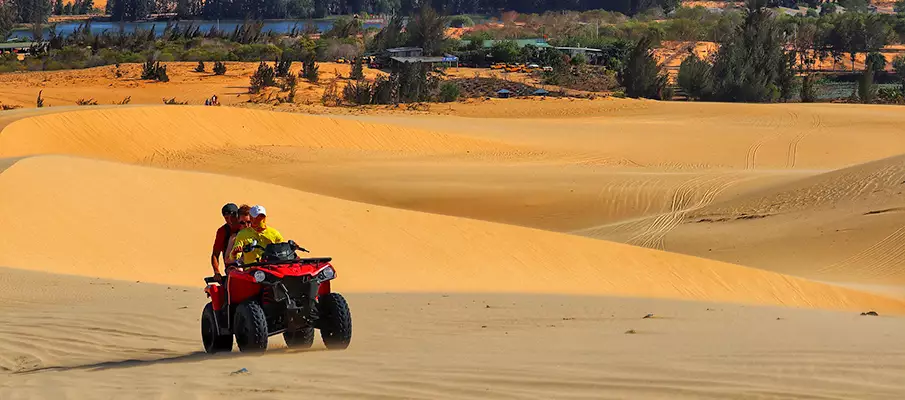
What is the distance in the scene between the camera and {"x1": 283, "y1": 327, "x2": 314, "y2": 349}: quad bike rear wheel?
9219 millimetres

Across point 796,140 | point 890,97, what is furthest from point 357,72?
point 890,97

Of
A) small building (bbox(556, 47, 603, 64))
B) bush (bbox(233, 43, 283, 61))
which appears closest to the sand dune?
bush (bbox(233, 43, 283, 61))

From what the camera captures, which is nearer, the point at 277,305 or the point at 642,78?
the point at 277,305

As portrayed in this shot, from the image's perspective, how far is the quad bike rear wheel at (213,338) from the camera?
9.12 meters

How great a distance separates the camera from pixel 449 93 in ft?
172

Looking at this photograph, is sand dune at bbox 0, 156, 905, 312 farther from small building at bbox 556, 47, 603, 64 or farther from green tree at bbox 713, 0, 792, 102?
small building at bbox 556, 47, 603, 64

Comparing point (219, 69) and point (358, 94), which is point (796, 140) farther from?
point (219, 69)

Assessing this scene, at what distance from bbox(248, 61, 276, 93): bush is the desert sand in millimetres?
10785

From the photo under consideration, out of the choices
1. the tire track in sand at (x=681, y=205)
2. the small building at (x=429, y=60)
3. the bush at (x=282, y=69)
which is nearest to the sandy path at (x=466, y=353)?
the tire track in sand at (x=681, y=205)

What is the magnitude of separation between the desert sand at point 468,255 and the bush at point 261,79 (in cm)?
1079

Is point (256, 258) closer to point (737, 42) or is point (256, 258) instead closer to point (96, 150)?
point (96, 150)

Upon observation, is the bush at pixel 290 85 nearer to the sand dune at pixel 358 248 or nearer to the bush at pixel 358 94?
the bush at pixel 358 94

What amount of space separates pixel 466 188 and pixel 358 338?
16.9 metres

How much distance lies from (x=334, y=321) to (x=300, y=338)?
427 millimetres
